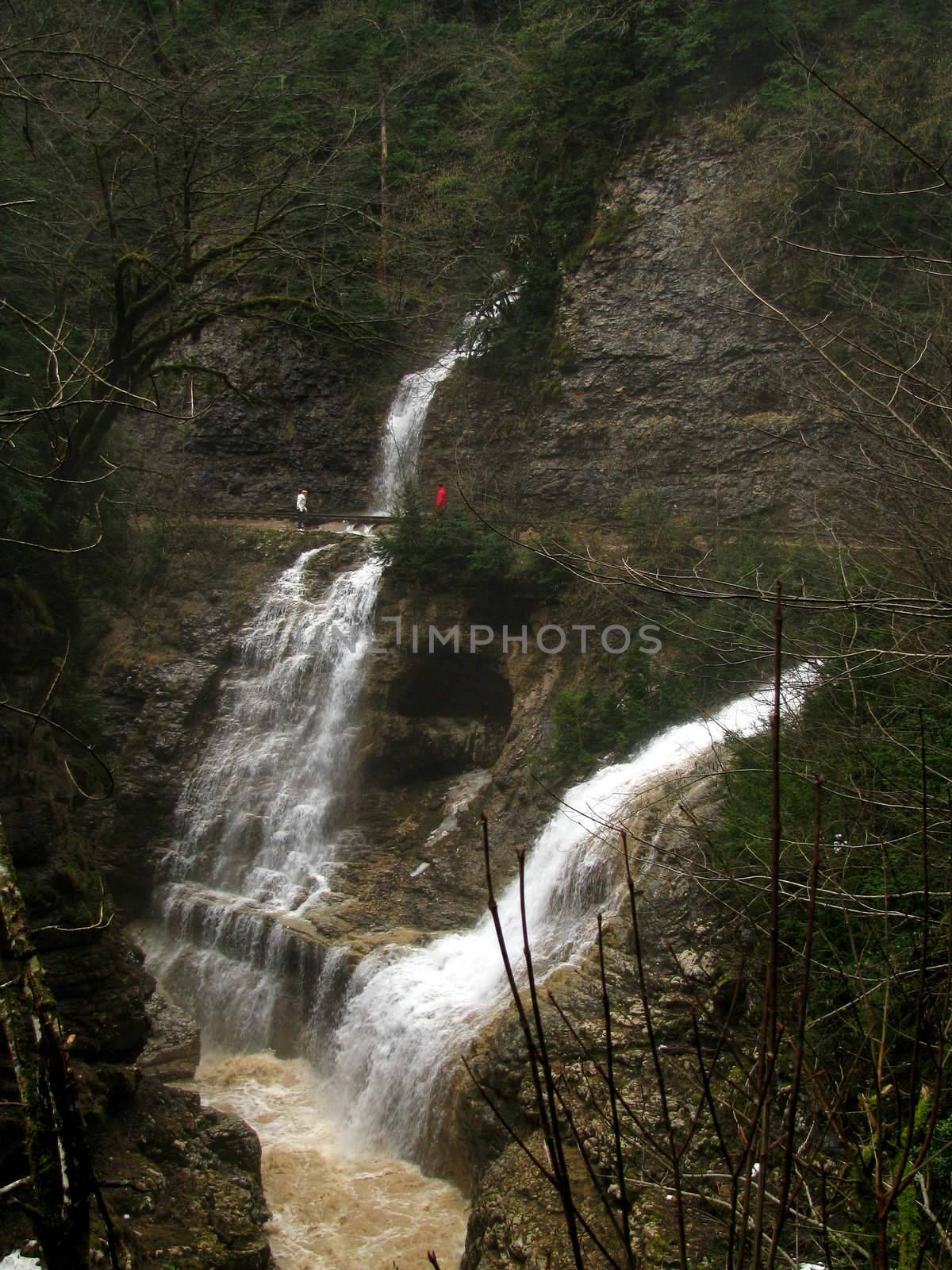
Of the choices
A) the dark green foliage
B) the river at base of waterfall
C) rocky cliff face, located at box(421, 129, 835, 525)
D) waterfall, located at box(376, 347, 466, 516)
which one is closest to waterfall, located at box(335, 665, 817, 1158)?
the river at base of waterfall

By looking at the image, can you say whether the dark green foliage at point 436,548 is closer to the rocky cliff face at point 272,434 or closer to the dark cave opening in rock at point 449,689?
the dark cave opening in rock at point 449,689

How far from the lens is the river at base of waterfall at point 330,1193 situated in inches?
267

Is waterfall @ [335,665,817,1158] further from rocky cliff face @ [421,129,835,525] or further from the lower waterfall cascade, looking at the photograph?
rocky cliff face @ [421,129,835,525]

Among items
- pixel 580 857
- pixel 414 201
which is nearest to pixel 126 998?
pixel 580 857

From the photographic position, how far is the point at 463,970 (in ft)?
30.7

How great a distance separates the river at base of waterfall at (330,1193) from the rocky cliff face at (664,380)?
368 inches

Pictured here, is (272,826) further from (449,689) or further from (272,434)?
(272,434)

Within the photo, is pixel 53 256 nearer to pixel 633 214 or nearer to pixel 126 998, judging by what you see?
pixel 126 998

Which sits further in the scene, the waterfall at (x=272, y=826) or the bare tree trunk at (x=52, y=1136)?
the waterfall at (x=272, y=826)

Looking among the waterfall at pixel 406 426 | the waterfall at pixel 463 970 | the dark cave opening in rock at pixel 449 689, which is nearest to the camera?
the waterfall at pixel 463 970

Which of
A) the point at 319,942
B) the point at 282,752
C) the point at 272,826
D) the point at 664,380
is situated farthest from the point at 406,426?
the point at 319,942

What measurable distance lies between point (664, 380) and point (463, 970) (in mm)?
10096

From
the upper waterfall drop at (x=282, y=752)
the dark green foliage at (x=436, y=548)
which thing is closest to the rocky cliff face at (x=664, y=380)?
the dark green foliage at (x=436, y=548)

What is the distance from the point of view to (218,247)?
10281 mm
